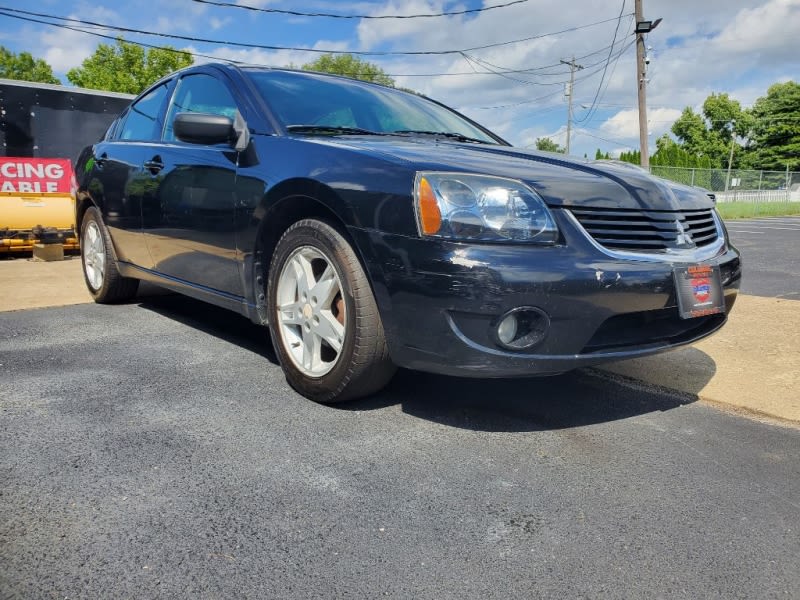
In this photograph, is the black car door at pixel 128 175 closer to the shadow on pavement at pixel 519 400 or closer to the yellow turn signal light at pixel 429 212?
A: the shadow on pavement at pixel 519 400

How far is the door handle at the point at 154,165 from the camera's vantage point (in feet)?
12.5

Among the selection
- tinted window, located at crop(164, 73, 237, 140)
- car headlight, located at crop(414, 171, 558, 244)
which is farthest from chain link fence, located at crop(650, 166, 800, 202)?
car headlight, located at crop(414, 171, 558, 244)

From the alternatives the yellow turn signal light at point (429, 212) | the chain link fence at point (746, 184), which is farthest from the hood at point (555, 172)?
the chain link fence at point (746, 184)

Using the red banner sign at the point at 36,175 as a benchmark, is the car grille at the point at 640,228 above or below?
below

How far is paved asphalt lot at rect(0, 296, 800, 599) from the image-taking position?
1664mm

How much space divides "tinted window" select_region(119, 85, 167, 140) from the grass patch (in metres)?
28.9

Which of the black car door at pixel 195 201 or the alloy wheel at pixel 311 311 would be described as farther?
the black car door at pixel 195 201

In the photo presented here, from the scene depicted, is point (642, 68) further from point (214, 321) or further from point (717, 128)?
point (717, 128)

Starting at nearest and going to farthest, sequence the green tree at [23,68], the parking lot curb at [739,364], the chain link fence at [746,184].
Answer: the parking lot curb at [739,364]
the chain link fence at [746,184]
the green tree at [23,68]

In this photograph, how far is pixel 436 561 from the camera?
173 centimetres

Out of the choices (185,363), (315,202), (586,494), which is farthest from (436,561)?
(185,363)

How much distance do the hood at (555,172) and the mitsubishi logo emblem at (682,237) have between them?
0.08 meters

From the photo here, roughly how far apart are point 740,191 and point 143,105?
35246 millimetres

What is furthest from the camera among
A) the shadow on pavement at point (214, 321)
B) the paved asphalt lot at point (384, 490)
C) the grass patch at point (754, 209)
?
the grass patch at point (754, 209)
